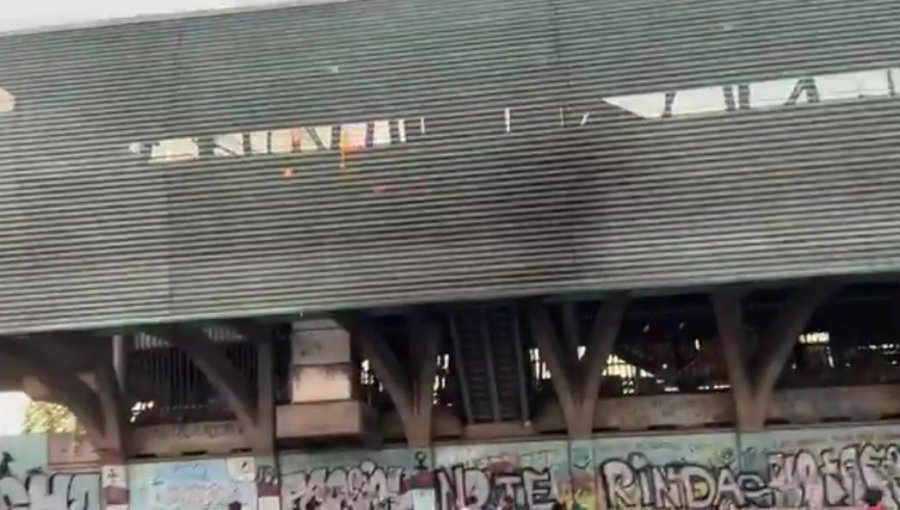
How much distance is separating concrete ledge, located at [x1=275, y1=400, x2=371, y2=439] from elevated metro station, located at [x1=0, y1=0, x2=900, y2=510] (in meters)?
0.05

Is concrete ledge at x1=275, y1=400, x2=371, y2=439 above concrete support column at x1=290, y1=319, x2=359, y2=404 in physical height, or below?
below

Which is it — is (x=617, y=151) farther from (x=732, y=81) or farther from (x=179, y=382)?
(x=179, y=382)

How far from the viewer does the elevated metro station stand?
1594cm

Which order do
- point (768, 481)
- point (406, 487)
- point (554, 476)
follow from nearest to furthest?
point (768, 481)
point (554, 476)
point (406, 487)

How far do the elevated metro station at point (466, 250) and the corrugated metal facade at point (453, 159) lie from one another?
0.04m

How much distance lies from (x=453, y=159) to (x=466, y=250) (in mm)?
1358

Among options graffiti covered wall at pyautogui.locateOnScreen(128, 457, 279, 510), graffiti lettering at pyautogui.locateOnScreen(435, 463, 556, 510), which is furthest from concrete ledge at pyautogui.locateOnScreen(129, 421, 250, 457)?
graffiti lettering at pyautogui.locateOnScreen(435, 463, 556, 510)

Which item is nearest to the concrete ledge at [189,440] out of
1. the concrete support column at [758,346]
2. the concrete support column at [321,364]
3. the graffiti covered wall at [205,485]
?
the graffiti covered wall at [205,485]

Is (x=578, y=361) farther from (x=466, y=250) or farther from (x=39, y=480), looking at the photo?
(x=39, y=480)

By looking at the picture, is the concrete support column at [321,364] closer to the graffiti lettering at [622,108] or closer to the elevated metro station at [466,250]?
the elevated metro station at [466,250]

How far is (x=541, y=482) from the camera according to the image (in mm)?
18625

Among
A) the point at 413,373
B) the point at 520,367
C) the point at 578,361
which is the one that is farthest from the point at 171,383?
the point at 578,361

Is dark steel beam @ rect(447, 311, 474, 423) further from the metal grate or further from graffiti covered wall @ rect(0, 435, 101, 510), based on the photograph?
graffiti covered wall @ rect(0, 435, 101, 510)

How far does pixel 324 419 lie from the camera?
59.6 ft
